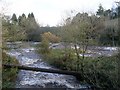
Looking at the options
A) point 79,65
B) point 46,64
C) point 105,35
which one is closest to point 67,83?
point 79,65

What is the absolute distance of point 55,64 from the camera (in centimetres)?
1745

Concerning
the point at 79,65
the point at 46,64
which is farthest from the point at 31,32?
the point at 79,65

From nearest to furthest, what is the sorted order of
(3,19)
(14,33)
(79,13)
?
1. (3,19)
2. (14,33)
3. (79,13)

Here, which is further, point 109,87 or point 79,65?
point 79,65

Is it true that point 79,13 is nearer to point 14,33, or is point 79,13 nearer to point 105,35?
point 105,35

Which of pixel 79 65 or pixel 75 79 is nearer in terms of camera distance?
pixel 75 79

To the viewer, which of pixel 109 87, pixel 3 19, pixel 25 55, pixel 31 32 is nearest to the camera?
pixel 109 87

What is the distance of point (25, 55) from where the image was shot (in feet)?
71.0

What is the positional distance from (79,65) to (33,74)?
301 centimetres

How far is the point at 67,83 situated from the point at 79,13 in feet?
21.6

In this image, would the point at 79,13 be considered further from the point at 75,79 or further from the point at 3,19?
the point at 3,19

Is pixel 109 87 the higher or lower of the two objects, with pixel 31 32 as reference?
lower

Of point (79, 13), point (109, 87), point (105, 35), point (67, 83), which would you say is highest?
point (79, 13)

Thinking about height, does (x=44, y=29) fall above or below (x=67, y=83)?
above
